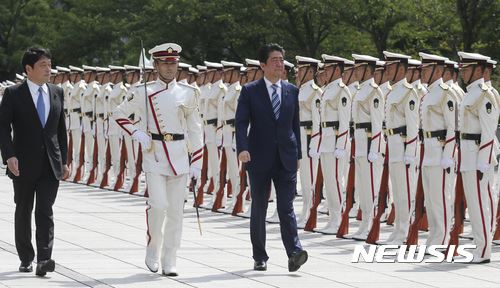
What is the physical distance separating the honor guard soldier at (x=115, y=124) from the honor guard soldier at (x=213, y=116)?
3290 millimetres

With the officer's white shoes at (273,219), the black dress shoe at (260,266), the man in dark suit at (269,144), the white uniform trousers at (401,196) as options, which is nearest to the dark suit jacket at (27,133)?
the man in dark suit at (269,144)

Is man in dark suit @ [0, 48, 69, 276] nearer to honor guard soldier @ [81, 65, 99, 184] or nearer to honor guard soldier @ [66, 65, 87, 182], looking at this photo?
honor guard soldier @ [81, 65, 99, 184]

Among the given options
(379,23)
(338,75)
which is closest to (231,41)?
(379,23)

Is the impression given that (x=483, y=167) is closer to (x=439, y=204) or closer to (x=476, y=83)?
(x=476, y=83)

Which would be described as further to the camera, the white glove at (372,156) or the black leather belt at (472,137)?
the white glove at (372,156)

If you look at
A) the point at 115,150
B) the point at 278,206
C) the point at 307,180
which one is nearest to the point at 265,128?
the point at 278,206

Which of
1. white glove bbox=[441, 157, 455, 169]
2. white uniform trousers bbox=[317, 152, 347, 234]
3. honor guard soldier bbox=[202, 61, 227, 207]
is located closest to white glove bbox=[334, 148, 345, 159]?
white uniform trousers bbox=[317, 152, 347, 234]

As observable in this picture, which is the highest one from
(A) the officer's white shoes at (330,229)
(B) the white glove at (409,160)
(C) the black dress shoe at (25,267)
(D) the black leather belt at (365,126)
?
(D) the black leather belt at (365,126)

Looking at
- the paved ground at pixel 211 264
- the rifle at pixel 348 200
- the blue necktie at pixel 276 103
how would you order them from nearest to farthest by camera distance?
the paved ground at pixel 211 264, the blue necktie at pixel 276 103, the rifle at pixel 348 200

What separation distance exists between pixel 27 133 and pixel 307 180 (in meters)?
5.64

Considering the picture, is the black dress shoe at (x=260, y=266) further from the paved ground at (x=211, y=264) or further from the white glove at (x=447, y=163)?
the white glove at (x=447, y=163)

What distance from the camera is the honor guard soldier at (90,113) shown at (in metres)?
26.1

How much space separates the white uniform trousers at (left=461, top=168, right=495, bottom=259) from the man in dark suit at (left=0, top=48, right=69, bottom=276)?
3.84m

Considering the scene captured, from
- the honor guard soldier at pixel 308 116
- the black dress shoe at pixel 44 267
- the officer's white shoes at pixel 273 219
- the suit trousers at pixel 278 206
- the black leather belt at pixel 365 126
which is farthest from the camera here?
the officer's white shoes at pixel 273 219
